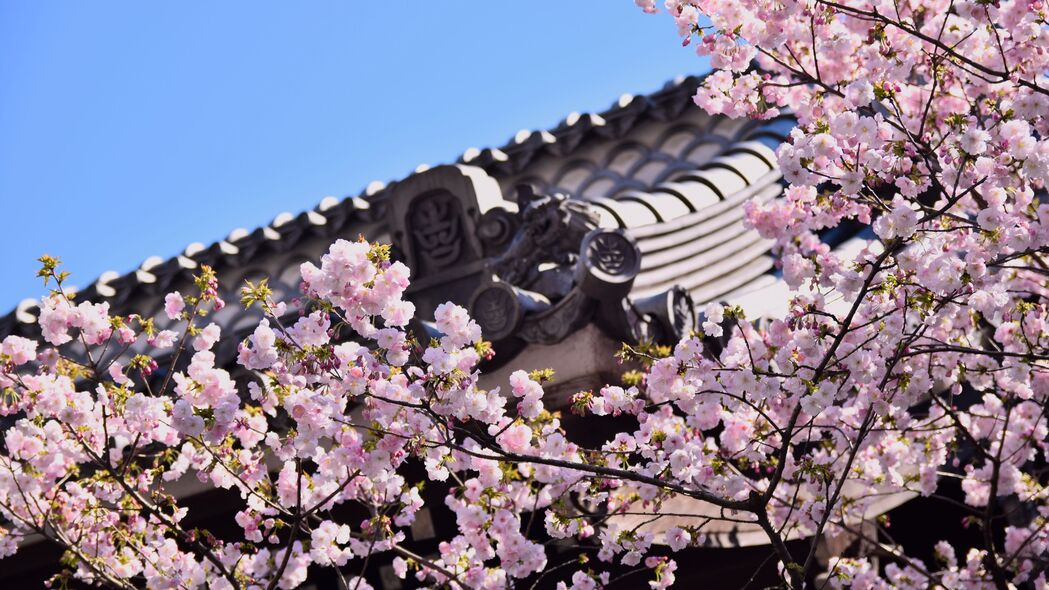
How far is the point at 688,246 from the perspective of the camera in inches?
259

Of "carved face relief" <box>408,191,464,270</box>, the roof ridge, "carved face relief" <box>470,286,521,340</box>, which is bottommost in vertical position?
"carved face relief" <box>470,286,521,340</box>

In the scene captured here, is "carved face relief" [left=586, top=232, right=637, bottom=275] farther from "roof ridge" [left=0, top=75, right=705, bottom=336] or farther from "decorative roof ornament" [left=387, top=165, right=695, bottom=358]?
"roof ridge" [left=0, top=75, right=705, bottom=336]

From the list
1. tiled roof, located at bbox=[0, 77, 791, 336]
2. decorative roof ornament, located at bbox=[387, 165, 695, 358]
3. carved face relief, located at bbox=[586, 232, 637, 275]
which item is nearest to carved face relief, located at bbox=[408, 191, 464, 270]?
decorative roof ornament, located at bbox=[387, 165, 695, 358]

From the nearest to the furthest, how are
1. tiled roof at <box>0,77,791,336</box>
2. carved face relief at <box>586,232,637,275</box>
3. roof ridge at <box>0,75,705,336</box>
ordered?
carved face relief at <box>586,232,637,275</box> < tiled roof at <box>0,77,791,336</box> < roof ridge at <box>0,75,705,336</box>

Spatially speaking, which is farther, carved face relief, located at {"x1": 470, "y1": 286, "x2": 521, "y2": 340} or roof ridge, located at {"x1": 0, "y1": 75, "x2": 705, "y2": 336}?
roof ridge, located at {"x1": 0, "y1": 75, "x2": 705, "y2": 336}

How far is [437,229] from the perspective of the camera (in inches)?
271

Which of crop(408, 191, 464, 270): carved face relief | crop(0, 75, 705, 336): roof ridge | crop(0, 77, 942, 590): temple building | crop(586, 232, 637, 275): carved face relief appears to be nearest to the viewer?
crop(586, 232, 637, 275): carved face relief

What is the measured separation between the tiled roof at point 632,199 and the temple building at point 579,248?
0.01 metres

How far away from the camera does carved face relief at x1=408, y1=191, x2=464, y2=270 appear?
680cm

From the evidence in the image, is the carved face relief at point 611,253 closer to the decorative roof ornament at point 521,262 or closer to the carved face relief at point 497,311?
the decorative roof ornament at point 521,262

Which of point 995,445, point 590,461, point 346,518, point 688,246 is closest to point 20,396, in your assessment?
point 346,518

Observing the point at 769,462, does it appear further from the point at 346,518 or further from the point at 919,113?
the point at 346,518

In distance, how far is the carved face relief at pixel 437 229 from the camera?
6.80m

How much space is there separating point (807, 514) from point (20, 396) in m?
3.62
